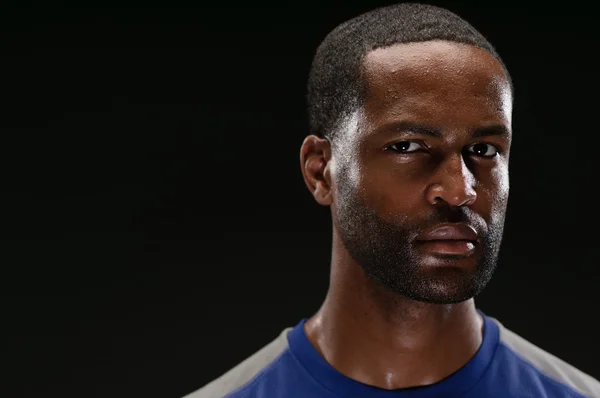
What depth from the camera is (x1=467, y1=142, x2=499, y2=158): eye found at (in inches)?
141

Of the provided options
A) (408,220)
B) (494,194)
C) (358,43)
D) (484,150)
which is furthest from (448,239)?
(358,43)

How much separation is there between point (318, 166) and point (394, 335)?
688 millimetres

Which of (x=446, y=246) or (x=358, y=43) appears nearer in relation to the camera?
(x=446, y=246)

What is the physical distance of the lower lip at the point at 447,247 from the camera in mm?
3463

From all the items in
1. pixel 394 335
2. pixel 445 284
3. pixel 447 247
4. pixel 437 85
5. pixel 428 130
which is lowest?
pixel 394 335

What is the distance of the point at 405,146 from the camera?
354 cm

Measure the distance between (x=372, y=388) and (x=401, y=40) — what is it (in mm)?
1236

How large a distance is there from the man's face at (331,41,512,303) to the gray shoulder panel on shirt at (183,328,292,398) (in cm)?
64

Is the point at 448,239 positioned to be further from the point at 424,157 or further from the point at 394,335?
the point at 394,335

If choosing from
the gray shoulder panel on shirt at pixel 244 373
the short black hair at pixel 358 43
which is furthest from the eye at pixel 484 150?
the gray shoulder panel on shirt at pixel 244 373

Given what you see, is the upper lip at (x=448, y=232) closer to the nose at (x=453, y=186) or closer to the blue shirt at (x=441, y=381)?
the nose at (x=453, y=186)

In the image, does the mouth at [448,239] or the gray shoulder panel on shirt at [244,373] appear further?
the gray shoulder panel on shirt at [244,373]

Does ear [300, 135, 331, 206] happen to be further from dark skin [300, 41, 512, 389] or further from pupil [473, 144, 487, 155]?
pupil [473, 144, 487, 155]

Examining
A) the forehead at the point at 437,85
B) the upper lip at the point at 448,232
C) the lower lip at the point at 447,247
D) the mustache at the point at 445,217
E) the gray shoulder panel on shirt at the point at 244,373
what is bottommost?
the gray shoulder panel on shirt at the point at 244,373
